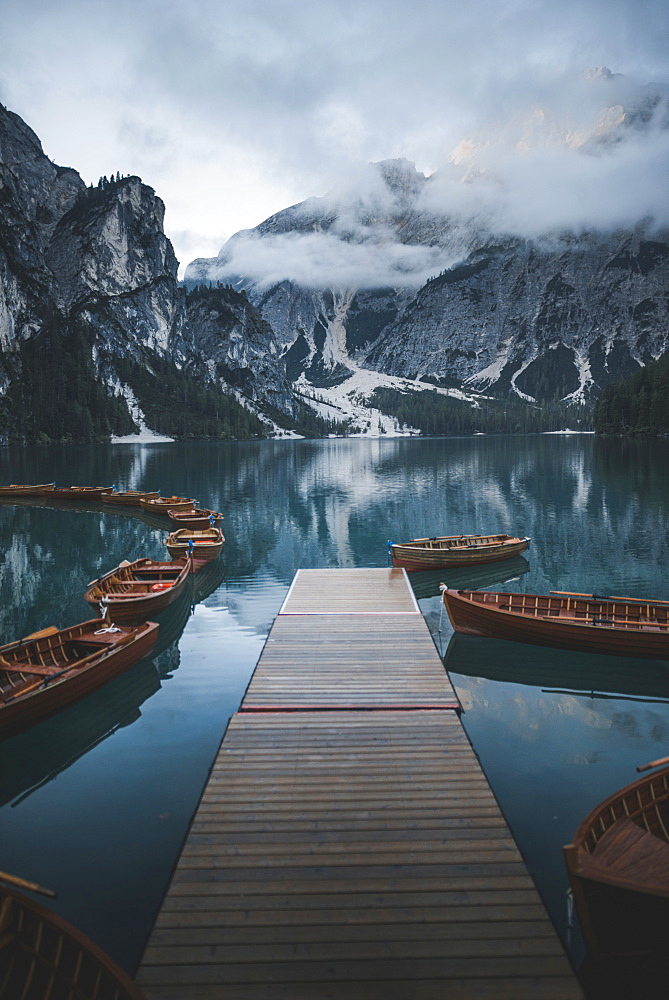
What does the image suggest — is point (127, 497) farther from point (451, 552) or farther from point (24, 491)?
point (451, 552)

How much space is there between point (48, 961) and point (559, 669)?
695 inches

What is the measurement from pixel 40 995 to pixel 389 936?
13.5 feet

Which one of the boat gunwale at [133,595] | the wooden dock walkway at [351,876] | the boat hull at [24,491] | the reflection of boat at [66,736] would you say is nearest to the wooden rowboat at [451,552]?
the boat gunwale at [133,595]

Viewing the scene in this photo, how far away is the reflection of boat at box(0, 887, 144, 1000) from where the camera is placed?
18.1 feet

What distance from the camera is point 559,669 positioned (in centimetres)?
1923

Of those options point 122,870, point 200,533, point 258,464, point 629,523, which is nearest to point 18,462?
point 258,464

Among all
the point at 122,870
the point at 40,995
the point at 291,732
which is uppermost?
the point at 40,995

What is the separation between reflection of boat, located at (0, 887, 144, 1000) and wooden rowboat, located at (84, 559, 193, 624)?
45.4 feet

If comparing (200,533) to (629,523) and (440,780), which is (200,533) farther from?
(629,523)

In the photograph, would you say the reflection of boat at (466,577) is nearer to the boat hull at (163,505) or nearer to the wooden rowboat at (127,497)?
the boat hull at (163,505)

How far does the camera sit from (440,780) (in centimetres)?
1039

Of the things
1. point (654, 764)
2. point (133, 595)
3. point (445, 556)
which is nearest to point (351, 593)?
point (445, 556)

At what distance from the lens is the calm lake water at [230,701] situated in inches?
400

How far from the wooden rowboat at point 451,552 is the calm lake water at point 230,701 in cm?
81
